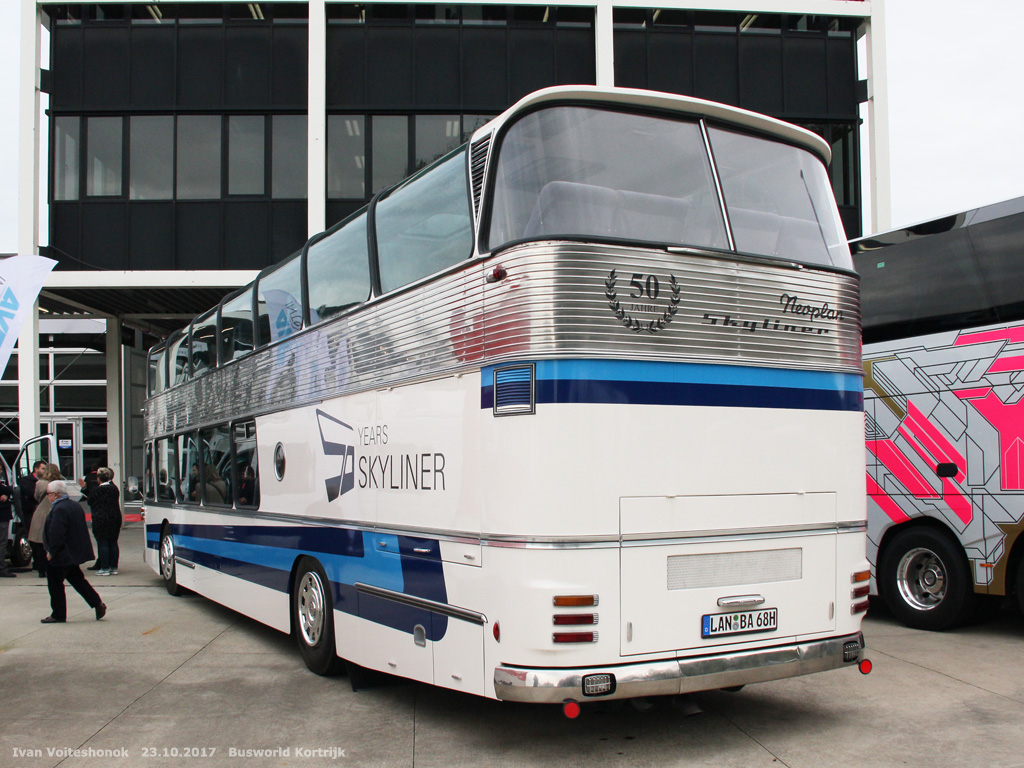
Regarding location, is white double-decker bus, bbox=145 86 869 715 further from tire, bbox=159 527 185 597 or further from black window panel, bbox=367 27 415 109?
black window panel, bbox=367 27 415 109

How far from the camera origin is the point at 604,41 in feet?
71.3

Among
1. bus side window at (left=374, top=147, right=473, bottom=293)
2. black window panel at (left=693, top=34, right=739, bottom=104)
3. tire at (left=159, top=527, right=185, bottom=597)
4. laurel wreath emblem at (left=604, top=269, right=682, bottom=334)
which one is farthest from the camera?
black window panel at (left=693, top=34, right=739, bottom=104)

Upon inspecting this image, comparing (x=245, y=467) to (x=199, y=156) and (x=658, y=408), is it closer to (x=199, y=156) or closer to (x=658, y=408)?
(x=658, y=408)

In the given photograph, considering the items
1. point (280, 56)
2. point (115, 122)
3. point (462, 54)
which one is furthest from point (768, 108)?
point (115, 122)

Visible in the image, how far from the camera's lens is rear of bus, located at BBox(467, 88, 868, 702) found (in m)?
4.93

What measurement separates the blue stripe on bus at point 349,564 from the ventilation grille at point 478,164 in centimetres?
213

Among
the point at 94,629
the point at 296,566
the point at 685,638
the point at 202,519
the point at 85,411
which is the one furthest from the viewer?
the point at 85,411

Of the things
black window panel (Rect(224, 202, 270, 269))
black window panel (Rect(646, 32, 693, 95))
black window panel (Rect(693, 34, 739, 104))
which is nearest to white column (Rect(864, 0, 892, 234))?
black window panel (Rect(693, 34, 739, 104))

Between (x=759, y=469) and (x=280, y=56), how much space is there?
19.7 metres

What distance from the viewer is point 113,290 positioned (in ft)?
72.9

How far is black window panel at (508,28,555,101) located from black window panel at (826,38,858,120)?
6.90 m

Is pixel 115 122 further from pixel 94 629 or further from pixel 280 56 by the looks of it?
pixel 94 629

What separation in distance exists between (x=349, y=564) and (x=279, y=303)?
10.0 ft

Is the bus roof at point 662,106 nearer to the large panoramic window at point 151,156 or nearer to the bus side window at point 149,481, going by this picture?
the bus side window at point 149,481
